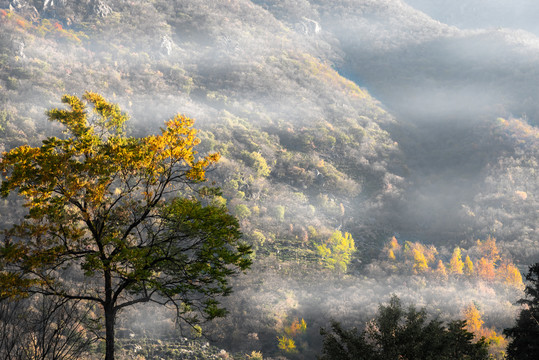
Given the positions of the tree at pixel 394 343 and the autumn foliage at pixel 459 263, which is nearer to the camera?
the tree at pixel 394 343

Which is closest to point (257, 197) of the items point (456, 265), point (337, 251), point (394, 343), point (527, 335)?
point (337, 251)

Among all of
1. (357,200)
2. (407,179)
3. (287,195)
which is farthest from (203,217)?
(407,179)

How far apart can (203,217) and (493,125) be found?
201 meters

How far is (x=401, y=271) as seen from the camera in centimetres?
9031

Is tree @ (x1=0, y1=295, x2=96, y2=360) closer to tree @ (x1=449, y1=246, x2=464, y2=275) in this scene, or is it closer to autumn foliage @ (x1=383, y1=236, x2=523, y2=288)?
autumn foliage @ (x1=383, y1=236, x2=523, y2=288)

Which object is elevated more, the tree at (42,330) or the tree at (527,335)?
the tree at (42,330)

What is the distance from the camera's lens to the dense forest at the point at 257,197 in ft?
30.1

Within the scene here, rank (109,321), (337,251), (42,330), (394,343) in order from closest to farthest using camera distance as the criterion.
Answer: (109,321) → (394,343) → (42,330) → (337,251)

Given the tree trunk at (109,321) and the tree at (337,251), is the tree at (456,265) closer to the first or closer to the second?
the tree at (337,251)

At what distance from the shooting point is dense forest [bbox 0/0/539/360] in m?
9.16

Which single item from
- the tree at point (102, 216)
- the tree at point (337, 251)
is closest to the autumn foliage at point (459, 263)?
Answer: the tree at point (337, 251)

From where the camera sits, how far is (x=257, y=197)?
102m

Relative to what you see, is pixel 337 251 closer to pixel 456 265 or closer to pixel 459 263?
pixel 456 265

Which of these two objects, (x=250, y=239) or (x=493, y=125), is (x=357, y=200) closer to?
(x=250, y=239)
